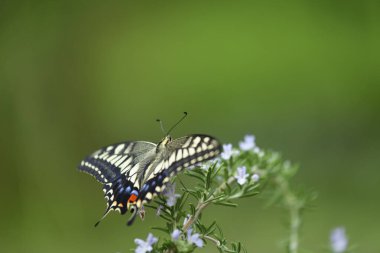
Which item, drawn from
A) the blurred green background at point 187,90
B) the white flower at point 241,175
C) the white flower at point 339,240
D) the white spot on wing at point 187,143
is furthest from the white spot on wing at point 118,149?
the blurred green background at point 187,90

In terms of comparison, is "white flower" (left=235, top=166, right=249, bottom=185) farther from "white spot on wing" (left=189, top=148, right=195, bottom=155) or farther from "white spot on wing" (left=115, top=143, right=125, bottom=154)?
"white spot on wing" (left=115, top=143, right=125, bottom=154)

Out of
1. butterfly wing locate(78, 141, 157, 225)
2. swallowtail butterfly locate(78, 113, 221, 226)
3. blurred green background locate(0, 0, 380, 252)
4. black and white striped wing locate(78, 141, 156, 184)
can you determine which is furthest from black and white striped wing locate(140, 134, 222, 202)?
blurred green background locate(0, 0, 380, 252)

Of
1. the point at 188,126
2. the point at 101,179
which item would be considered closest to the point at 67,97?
the point at 188,126

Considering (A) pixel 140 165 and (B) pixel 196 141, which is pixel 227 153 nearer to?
(B) pixel 196 141

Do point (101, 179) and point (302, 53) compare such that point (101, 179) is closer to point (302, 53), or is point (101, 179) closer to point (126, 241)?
point (126, 241)

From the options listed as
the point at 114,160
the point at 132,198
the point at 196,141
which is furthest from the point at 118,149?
the point at 196,141
